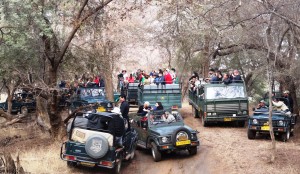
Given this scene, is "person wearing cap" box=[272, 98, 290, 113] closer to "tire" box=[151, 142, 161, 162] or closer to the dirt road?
the dirt road

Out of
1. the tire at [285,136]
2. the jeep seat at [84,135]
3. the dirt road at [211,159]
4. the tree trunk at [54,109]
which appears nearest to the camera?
the jeep seat at [84,135]

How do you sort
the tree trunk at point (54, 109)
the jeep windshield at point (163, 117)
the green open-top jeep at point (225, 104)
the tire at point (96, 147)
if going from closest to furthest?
the tire at point (96, 147), the jeep windshield at point (163, 117), the tree trunk at point (54, 109), the green open-top jeep at point (225, 104)

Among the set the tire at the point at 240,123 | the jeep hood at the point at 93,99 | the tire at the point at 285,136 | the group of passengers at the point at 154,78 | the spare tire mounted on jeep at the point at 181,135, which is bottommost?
the tire at the point at 285,136

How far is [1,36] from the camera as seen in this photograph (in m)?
14.3

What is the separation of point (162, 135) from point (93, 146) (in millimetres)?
2584

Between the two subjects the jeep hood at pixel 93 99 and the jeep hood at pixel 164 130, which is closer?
the jeep hood at pixel 164 130

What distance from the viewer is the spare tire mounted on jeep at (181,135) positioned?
12172 millimetres

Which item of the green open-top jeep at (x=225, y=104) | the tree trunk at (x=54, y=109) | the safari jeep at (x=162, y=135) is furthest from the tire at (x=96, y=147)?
the green open-top jeep at (x=225, y=104)

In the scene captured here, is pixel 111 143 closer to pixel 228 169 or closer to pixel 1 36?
pixel 228 169

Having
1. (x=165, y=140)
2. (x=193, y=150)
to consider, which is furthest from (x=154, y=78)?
(x=165, y=140)

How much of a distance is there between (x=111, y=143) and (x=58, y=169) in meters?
2.05

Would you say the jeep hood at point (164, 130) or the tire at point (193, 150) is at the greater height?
the jeep hood at point (164, 130)

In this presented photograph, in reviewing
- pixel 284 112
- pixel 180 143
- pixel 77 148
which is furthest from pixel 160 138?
pixel 284 112

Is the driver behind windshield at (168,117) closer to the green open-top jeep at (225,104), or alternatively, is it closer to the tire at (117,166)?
the tire at (117,166)
